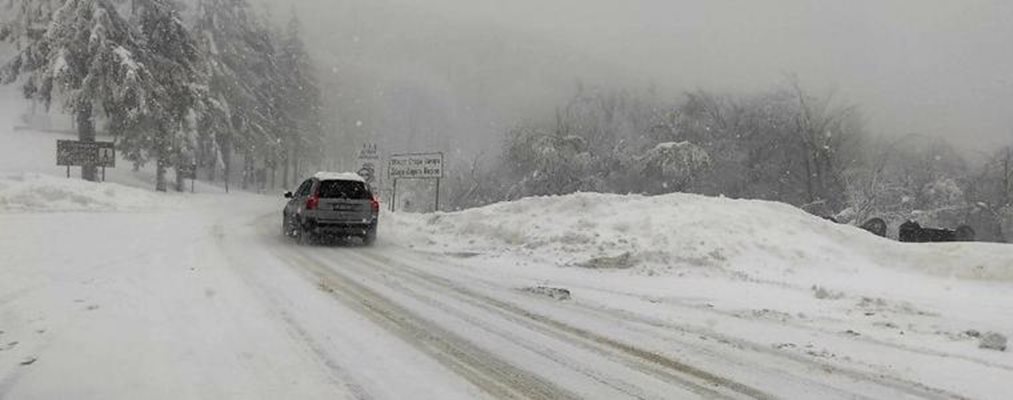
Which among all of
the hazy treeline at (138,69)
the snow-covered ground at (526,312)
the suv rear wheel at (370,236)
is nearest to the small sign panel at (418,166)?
the suv rear wheel at (370,236)

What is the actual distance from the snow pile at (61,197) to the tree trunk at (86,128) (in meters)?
8.39

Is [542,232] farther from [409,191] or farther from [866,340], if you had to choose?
[409,191]

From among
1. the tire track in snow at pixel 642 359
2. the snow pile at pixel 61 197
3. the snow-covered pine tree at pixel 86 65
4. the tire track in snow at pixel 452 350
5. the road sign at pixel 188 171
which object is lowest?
the tire track in snow at pixel 452 350

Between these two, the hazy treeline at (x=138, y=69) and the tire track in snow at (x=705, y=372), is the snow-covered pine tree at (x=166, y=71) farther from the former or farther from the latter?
the tire track in snow at (x=705, y=372)

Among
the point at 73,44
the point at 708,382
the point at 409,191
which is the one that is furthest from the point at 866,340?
the point at 409,191

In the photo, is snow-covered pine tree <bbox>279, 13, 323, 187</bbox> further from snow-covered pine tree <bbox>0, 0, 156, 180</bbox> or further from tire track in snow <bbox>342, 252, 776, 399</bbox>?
tire track in snow <bbox>342, 252, 776, 399</bbox>

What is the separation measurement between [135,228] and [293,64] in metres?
56.8

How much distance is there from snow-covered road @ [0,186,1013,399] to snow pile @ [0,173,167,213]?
12.3m

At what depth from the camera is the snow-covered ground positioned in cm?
530

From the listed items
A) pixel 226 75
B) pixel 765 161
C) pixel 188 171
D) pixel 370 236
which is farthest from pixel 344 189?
pixel 765 161

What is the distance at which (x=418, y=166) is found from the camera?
2741 centimetres

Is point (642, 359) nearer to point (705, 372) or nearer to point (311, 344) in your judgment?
point (705, 372)

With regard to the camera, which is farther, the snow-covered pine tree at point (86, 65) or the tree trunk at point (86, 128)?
the tree trunk at point (86, 128)

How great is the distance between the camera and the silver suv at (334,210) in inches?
685
